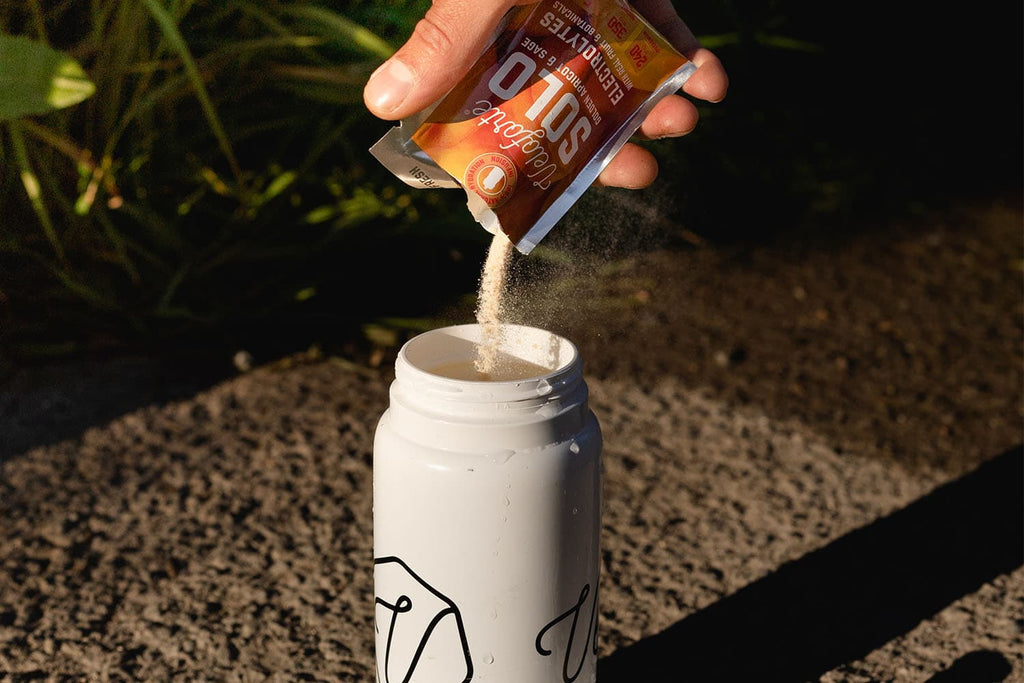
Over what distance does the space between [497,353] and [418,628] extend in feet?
1.21

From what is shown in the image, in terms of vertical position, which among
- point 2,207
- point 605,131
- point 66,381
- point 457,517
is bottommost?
point 66,381

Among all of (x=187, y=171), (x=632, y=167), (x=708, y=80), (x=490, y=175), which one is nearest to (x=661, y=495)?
(x=632, y=167)

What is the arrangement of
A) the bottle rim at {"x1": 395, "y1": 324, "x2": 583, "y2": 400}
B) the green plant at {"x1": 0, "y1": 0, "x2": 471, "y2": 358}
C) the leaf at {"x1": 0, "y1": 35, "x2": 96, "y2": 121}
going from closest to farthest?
1. the bottle rim at {"x1": 395, "y1": 324, "x2": 583, "y2": 400}
2. the leaf at {"x1": 0, "y1": 35, "x2": 96, "y2": 121}
3. the green plant at {"x1": 0, "y1": 0, "x2": 471, "y2": 358}

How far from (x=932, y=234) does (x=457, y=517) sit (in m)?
2.38

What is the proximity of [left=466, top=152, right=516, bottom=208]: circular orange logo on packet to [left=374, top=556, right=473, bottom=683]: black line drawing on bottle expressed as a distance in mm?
471

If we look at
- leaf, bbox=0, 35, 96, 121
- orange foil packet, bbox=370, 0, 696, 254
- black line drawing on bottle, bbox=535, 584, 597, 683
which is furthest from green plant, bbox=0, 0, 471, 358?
black line drawing on bottle, bbox=535, 584, 597, 683

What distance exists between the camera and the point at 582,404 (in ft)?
4.23

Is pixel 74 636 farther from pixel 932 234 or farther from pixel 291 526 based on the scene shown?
pixel 932 234

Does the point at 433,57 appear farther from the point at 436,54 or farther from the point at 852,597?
the point at 852,597

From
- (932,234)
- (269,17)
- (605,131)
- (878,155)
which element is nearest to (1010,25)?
(878,155)

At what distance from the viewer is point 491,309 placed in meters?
1.40

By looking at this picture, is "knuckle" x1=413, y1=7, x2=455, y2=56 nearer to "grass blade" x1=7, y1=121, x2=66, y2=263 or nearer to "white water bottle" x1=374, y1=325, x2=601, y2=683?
"white water bottle" x1=374, y1=325, x2=601, y2=683

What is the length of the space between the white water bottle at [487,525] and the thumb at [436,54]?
12.2 inches

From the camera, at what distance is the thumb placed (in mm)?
1286
